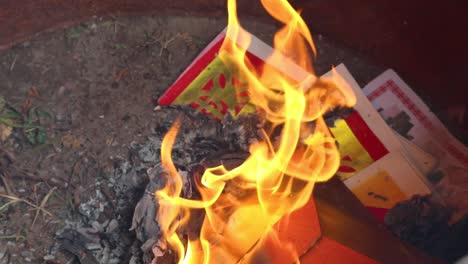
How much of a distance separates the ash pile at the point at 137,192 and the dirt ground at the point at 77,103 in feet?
0.10

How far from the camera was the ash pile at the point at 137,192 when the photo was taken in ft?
4.21

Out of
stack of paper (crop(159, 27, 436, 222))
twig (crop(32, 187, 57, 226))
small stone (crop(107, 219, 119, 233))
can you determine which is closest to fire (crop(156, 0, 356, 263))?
stack of paper (crop(159, 27, 436, 222))

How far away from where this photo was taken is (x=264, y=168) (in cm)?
117

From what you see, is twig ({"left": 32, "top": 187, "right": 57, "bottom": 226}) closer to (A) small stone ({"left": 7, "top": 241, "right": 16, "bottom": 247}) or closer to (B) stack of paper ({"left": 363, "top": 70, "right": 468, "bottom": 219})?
(A) small stone ({"left": 7, "top": 241, "right": 16, "bottom": 247})

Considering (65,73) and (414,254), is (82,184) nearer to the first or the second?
(65,73)

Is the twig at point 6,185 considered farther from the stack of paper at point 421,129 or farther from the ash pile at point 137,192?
the stack of paper at point 421,129

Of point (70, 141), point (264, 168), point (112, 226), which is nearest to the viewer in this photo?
point (264, 168)

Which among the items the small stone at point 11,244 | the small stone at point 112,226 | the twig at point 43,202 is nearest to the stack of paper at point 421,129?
the small stone at point 112,226

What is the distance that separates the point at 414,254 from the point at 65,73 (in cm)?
98

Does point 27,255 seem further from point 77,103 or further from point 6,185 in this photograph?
point 77,103

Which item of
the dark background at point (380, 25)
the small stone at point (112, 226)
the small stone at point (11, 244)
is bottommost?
the small stone at point (11, 244)

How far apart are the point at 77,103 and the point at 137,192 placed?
0.32 m

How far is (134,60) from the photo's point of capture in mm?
1604

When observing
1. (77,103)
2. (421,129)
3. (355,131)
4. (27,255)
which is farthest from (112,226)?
(421,129)
